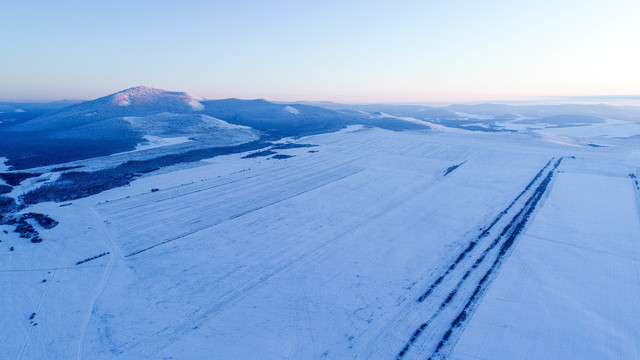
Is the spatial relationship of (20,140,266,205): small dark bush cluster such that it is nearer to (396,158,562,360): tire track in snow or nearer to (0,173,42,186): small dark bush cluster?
(0,173,42,186): small dark bush cluster

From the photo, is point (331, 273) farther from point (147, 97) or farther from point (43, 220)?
point (147, 97)

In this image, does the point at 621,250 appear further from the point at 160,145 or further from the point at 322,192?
the point at 160,145

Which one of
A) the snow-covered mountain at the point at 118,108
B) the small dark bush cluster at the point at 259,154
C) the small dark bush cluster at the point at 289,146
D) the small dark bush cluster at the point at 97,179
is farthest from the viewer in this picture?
the snow-covered mountain at the point at 118,108

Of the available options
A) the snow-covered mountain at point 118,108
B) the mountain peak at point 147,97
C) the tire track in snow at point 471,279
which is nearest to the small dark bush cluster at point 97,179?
the tire track in snow at point 471,279

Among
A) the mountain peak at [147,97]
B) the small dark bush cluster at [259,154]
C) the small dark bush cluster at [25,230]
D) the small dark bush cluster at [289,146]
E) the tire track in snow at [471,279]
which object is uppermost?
the mountain peak at [147,97]

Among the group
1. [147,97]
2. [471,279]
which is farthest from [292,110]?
[471,279]


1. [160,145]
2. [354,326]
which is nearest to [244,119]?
[160,145]

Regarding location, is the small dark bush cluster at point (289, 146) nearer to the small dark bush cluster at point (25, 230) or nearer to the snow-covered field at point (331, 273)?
the snow-covered field at point (331, 273)

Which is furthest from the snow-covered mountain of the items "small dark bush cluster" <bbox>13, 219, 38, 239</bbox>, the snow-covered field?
the snow-covered field

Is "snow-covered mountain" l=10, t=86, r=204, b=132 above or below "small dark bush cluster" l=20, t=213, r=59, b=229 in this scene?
above
